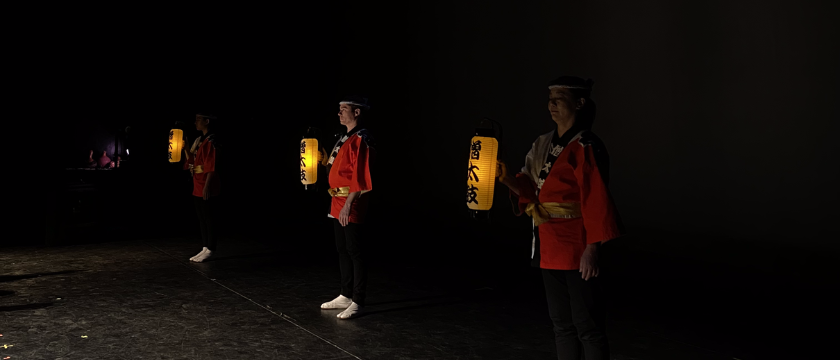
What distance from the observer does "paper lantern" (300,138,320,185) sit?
445cm

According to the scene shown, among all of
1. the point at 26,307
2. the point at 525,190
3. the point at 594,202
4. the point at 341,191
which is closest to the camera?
the point at 594,202

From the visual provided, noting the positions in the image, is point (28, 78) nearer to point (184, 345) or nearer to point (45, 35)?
point (45, 35)

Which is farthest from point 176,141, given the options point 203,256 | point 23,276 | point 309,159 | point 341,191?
point 341,191

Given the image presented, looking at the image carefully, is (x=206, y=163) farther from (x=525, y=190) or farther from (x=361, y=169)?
(x=525, y=190)

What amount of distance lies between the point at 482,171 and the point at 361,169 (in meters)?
1.09

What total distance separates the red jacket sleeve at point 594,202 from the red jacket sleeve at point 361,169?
1637 mm

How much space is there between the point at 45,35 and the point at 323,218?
4.67m

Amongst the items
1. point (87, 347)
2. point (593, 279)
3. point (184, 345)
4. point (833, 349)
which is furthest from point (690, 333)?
point (87, 347)

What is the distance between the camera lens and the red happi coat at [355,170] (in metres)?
3.58

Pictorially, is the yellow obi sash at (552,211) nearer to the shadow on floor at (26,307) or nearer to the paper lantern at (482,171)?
the paper lantern at (482,171)

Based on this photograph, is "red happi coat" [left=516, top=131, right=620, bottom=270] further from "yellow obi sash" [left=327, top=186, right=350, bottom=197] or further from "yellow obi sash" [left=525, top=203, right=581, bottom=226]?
"yellow obi sash" [left=327, top=186, right=350, bottom=197]

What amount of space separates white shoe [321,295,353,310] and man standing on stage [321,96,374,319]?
7 cm

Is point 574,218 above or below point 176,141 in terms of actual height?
below

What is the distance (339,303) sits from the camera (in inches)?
155
